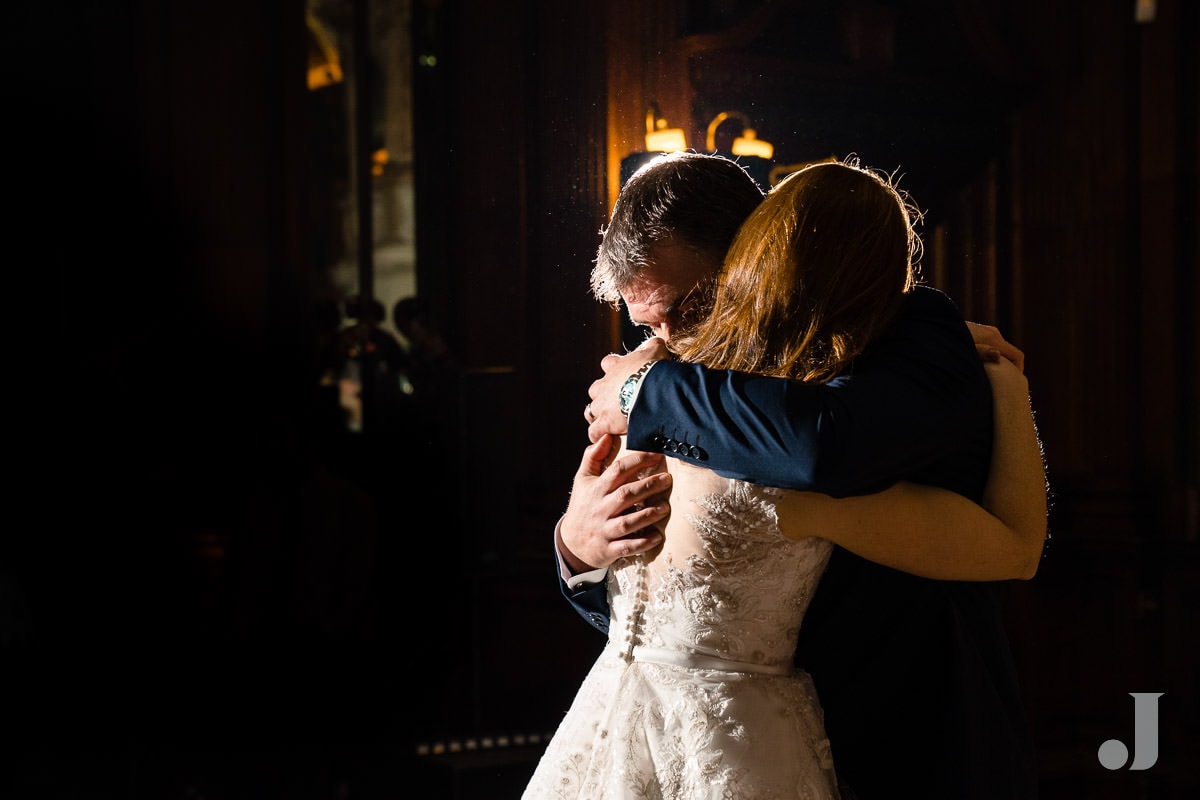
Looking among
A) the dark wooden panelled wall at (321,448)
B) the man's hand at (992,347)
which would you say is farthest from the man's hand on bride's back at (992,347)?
the dark wooden panelled wall at (321,448)

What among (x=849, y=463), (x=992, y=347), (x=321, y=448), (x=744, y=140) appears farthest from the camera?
(x=321, y=448)

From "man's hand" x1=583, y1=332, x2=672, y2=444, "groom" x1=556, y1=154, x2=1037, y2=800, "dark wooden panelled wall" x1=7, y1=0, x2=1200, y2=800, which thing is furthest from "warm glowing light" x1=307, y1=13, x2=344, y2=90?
"man's hand" x1=583, y1=332, x2=672, y2=444

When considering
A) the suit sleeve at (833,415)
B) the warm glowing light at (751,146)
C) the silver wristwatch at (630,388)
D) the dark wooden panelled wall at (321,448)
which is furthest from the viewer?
the dark wooden panelled wall at (321,448)

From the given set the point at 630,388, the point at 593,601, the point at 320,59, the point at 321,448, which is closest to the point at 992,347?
the point at 630,388

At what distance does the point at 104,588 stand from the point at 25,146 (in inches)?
38.6

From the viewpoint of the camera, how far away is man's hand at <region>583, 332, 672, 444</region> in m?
1.23

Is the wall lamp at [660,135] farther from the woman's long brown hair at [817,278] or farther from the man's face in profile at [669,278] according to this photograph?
the woman's long brown hair at [817,278]

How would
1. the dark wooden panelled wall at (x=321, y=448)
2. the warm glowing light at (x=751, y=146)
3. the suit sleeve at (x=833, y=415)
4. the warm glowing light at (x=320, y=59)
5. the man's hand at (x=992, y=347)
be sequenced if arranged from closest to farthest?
the suit sleeve at (x=833, y=415)
the man's hand at (x=992, y=347)
the warm glowing light at (x=751, y=146)
the dark wooden panelled wall at (x=321, y=448)
the warm glowing light at (x=320, y=59)

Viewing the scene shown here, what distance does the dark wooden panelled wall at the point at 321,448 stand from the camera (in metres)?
2.36

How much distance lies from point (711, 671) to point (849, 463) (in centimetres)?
28

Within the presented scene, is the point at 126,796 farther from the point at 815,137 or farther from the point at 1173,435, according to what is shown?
the point at 1173,435

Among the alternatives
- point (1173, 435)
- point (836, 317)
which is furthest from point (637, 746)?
point (1173, 435)

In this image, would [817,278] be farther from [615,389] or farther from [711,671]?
[711,671]
